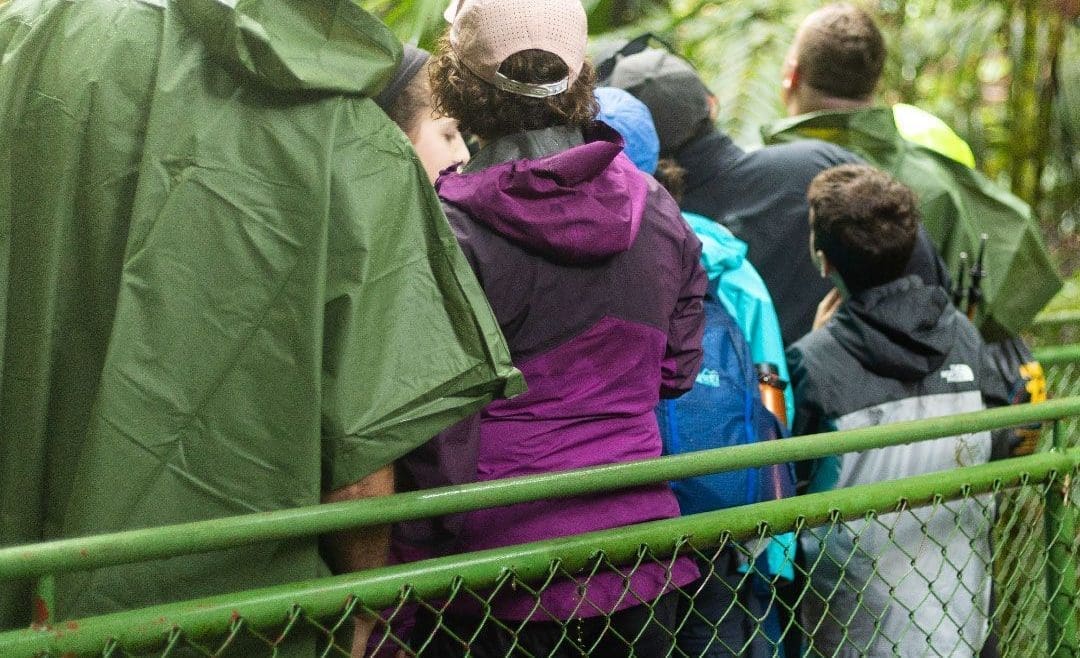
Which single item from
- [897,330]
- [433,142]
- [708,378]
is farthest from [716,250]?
[433,142]

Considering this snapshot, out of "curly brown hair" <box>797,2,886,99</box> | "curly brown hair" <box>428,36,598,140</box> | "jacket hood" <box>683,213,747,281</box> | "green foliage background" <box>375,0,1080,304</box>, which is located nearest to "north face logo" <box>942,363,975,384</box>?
"jacket hood" <box>683,213,747,281</box>

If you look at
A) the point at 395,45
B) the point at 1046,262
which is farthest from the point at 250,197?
the point at 1046,262

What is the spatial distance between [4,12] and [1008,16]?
5.50m

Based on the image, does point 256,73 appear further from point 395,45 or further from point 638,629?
point 638,629

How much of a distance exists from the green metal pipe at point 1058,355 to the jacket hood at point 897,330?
58 cm

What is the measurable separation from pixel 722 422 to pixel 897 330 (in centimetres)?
49

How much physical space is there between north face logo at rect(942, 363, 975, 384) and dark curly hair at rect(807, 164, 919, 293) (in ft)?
0.83

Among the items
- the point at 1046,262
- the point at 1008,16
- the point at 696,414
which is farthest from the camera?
the point at 1008,16

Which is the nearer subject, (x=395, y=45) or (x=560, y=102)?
(x=395, y=45)

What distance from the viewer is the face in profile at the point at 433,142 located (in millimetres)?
2498

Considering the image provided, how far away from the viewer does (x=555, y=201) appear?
6.32 ft

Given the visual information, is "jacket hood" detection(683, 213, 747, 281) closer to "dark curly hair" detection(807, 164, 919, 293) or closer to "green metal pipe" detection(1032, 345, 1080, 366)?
"dark curly hair" detection(807, 164, 919, 293)

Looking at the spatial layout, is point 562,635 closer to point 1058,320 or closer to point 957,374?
point 957,374

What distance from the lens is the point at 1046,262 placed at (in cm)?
351
